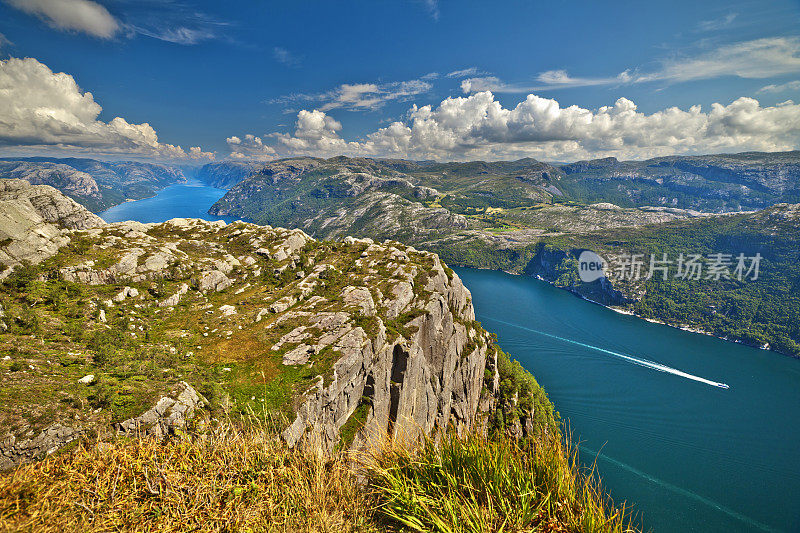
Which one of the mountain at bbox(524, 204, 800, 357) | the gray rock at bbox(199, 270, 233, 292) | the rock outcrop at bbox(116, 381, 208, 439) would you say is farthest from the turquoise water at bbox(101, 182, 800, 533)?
the gray rock at bbox(199, 270, 233, 292)

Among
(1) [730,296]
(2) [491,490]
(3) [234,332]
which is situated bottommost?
(1) [730,296]

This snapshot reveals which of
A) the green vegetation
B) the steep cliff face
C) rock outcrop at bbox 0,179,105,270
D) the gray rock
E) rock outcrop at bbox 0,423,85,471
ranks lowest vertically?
the steep cliff face

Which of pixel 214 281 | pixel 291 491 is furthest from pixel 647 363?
pixel 291 491

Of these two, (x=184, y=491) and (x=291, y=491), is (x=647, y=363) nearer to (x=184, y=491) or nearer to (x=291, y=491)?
(x=291, y=491)

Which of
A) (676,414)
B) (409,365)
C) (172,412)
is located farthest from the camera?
(676,414)

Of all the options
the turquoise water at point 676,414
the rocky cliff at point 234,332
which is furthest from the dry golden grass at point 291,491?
the turquoise water at point 676,414

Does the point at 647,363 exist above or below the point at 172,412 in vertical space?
below

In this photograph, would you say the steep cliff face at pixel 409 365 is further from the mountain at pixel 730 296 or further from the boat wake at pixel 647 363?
the mountain at pixel 730 296

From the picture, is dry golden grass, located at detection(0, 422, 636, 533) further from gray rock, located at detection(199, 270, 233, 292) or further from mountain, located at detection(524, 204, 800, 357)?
mountain, located at detection(524, 204, 800, 357)
